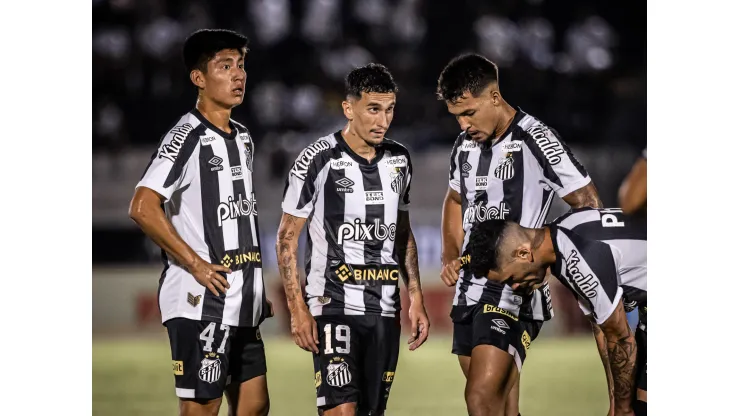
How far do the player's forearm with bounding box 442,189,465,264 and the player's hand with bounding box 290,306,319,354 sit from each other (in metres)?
0.75

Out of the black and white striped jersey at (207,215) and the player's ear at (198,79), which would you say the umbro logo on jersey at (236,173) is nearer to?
Result: the black and white striped jersey at (207,215)

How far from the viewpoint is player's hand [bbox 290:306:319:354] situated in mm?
4016

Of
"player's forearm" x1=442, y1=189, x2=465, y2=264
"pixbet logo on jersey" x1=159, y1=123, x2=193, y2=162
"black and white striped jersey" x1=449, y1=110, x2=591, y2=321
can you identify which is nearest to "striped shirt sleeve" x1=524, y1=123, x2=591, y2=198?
"black and white striped jersey" x1=449, y1=110, x2=591, y2=321

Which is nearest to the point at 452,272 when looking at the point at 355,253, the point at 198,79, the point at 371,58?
the point at 355,253

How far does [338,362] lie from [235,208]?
2.66ft

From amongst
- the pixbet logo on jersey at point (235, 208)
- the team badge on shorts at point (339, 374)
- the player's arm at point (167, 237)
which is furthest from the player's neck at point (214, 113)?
the team badge on shorts at point (339, 374)

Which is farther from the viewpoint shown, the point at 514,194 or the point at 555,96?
the point at 555,96

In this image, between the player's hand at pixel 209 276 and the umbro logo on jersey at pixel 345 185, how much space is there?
2.09ft

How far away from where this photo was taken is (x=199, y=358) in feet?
12.9
